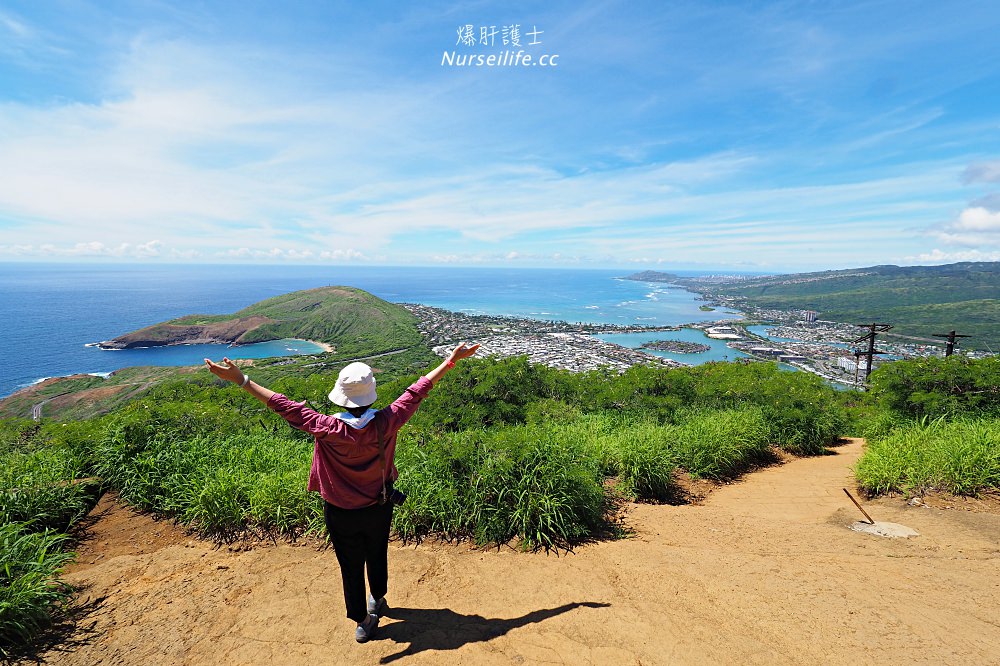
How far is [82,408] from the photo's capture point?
3309cm

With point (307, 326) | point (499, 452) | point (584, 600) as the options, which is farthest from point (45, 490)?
point (307, 326)

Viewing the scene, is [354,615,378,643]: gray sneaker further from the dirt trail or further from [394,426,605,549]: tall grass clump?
[394,426,605,549]: tall grass clump

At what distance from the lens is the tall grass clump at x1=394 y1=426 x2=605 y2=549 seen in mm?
4477

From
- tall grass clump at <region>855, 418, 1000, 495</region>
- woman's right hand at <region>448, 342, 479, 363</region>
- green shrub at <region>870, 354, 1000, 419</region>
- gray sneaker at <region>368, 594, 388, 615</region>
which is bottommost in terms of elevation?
gray sneaker at <region>368, 594, 388, 615</region>

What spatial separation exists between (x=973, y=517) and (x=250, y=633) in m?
7.57

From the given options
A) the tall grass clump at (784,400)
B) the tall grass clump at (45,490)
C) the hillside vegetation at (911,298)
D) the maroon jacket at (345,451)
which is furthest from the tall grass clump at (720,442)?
the hillside vegetation at (911,298)

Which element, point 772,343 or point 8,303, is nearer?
point 772,343

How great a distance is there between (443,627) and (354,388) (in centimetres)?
211

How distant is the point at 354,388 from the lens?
8.95ft

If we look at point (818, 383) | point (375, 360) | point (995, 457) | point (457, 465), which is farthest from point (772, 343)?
point (457, 465)

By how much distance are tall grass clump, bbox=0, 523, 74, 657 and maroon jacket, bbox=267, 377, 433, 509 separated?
2551 millimetres

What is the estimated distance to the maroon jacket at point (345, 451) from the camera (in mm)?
2723

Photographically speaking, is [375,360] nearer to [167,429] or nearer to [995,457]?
[167,429]

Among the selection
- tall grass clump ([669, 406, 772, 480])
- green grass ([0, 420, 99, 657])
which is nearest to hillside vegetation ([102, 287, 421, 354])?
green grass ([0, 420, 99, 657])
